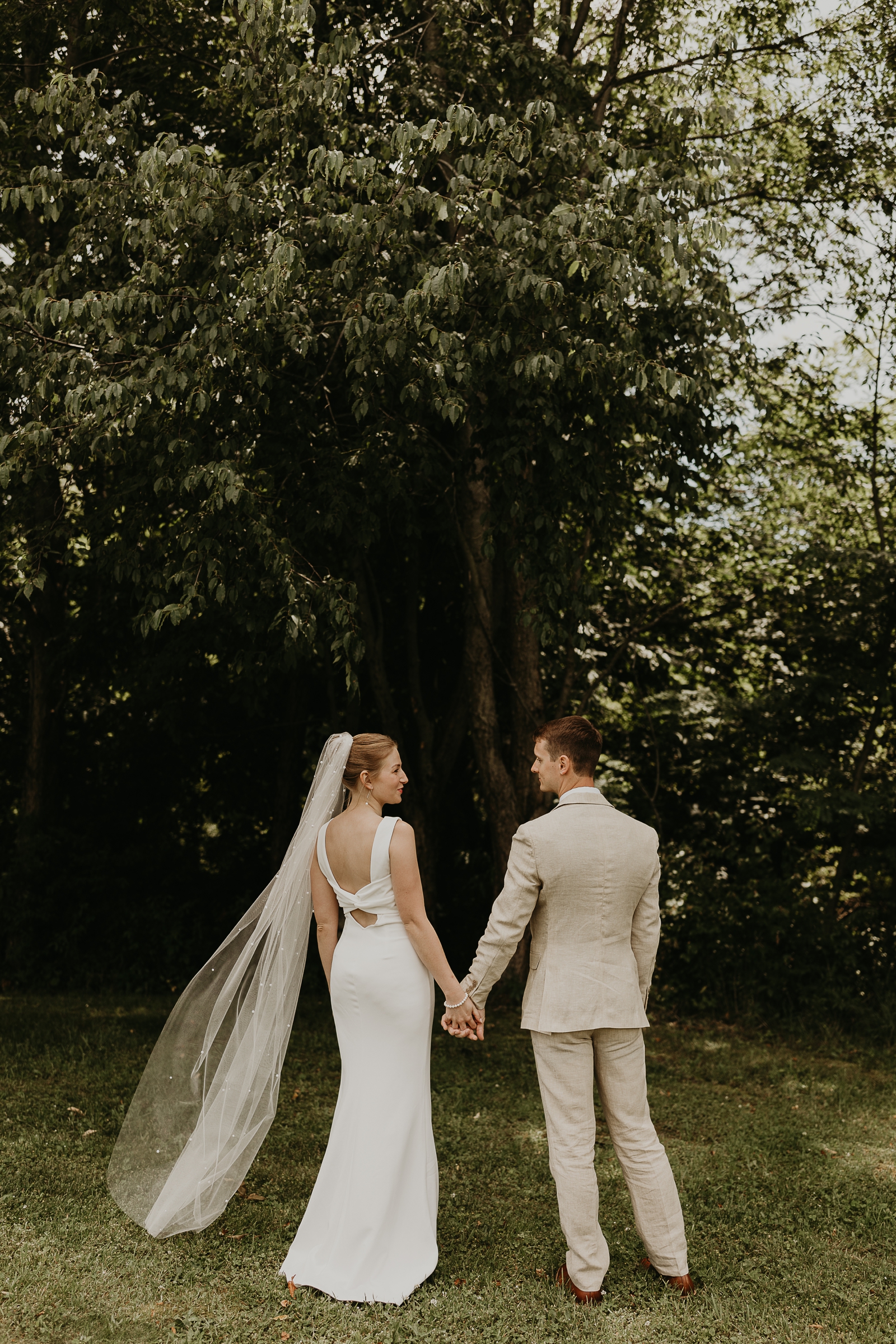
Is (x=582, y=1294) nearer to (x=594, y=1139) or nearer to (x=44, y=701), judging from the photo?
(x=594, y=1139)

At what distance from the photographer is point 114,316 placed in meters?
6.26

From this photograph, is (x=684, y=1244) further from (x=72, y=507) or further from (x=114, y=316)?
(x=72, y=507)

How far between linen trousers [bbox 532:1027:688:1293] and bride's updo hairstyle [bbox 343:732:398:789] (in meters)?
1.17

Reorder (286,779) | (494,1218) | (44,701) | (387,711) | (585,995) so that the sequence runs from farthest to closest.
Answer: (286,779) → (44,701) → (387,711) → (494,1218) → (585,995)

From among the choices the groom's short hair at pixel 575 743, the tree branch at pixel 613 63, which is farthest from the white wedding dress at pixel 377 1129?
the tree branch at pixel 613 63

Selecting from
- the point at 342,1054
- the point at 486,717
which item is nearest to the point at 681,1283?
the point at 342,1054

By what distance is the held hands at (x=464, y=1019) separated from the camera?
4086 millimetres

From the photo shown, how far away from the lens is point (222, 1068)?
14.7 ft

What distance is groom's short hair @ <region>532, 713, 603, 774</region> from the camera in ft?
13.4

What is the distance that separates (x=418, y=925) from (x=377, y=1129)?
775 mm

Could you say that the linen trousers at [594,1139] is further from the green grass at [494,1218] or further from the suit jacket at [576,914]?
the green grass at [494,1218]

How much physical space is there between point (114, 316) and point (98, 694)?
622cm

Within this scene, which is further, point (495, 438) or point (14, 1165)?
point (495, 438)

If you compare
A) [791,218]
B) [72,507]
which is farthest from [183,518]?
Result: [791,218]
